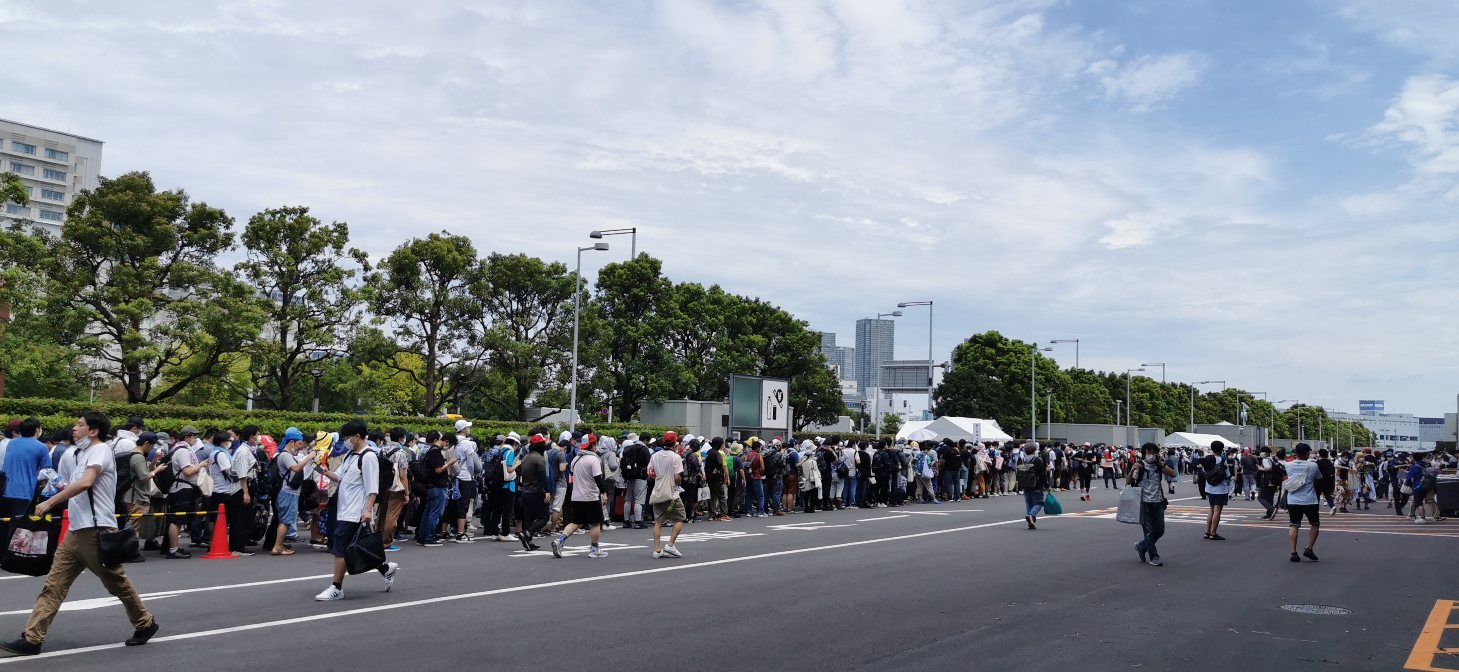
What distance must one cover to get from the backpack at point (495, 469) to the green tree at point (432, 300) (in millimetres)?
20804

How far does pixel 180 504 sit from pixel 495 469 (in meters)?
4.73

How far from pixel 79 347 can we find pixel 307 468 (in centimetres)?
2011

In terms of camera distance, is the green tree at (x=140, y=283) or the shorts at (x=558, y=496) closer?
the shorts at (x=558, y=496)

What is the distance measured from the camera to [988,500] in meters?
30.9

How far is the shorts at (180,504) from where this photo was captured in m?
13.6

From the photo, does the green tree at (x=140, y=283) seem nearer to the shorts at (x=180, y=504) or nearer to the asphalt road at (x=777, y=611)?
the shorts at (x=180, y=504)

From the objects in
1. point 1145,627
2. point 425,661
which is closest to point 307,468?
point 425,661

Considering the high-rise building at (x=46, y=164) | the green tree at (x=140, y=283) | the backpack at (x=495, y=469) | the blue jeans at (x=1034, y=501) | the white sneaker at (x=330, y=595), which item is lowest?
the white sneaker at (x=330, y=595)

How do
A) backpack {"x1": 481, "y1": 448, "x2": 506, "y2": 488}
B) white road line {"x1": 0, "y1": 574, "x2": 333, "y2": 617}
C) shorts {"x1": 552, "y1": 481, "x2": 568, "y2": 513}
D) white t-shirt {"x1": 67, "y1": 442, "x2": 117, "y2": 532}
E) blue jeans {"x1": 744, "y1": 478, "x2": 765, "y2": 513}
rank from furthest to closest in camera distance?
1. blue jeans {"x1": 744, "y1": 478, "x2": 765, "y2": 513}
2. shorts {"x1": 552, "y1": 481, "x2": 568, "y2": 513}
3. backpack {"x1": 481, "y1": 448, "x2": 506, "y2": 488}
4. white road line {"x1": 0, "y1": 574, "x2": 333, "y2": 617}
5. white t-shirt {"x1": 67, "y1": 442, "x2": 117, "y2": 532}

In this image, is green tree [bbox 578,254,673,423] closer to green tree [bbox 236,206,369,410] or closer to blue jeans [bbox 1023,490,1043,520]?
green tree [bbox 236,206,369,410]

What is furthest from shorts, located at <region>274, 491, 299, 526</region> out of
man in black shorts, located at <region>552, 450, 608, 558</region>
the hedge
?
the hedge

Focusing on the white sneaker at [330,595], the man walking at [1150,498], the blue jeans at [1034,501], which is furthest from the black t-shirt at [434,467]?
the blue jeans at [1034,501]

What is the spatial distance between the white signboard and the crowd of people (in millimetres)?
6566

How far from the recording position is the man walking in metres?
14.1
